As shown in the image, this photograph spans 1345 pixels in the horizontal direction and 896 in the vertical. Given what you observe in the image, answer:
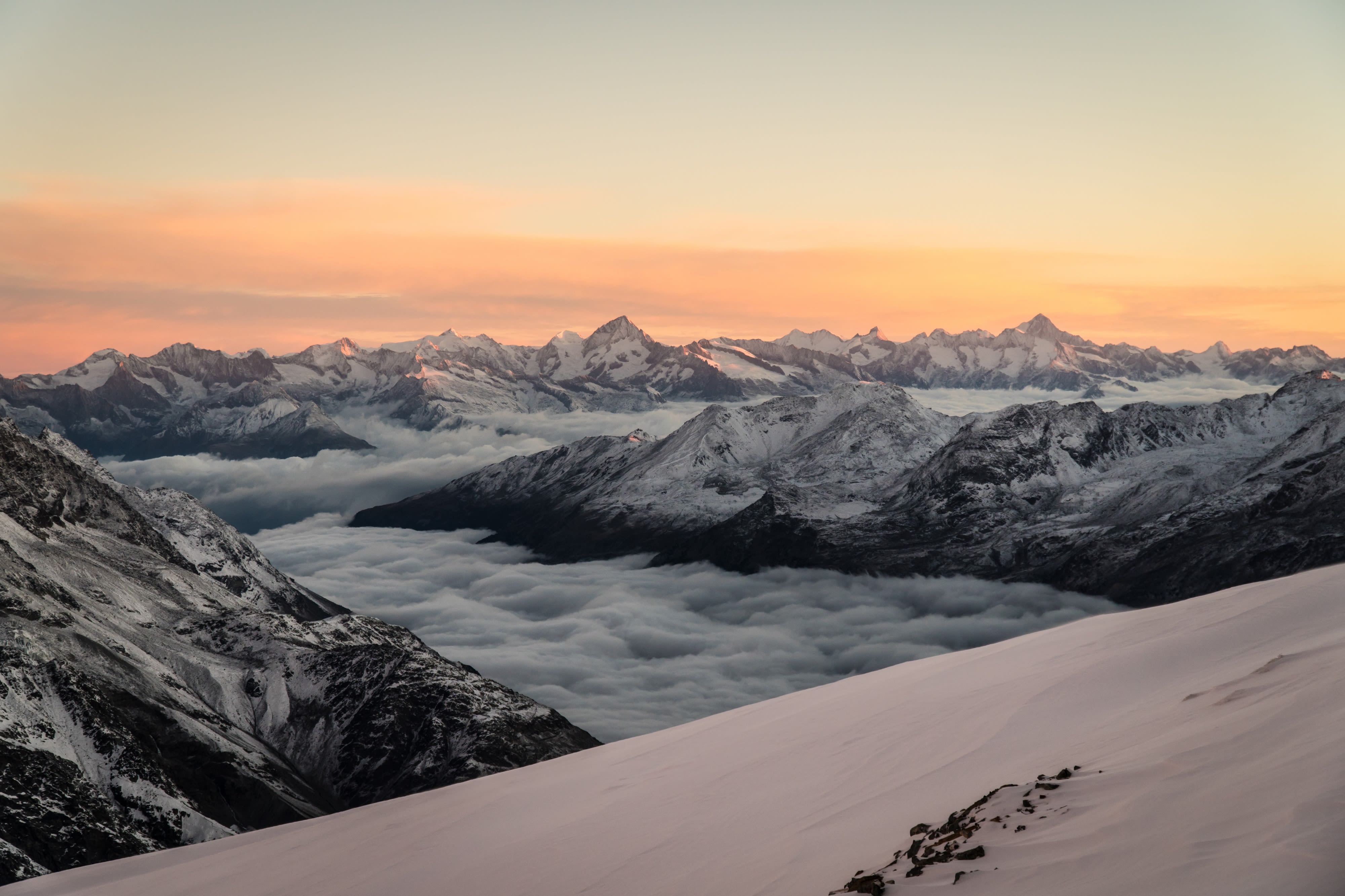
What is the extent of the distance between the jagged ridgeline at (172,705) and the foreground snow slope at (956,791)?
4281 centimetres

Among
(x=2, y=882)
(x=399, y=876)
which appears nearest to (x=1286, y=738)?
(x=399, y=876)

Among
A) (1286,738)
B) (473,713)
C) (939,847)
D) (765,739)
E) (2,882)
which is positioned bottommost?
(473,713)

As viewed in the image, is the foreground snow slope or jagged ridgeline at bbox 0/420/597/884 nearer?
the foreground snow slope

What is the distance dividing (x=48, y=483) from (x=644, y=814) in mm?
166060

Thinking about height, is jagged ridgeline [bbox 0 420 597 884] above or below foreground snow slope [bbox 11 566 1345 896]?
below

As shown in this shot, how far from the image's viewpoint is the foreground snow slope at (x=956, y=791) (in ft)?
52.0

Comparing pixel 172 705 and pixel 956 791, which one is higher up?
pixel 956 791

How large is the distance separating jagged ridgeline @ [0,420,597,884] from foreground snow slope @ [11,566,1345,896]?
42813 millimetres

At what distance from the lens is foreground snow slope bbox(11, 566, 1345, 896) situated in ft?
52.0

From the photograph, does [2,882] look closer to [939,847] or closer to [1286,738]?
[939,847]

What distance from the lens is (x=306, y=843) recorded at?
42.6 meters

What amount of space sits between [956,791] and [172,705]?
368 feet

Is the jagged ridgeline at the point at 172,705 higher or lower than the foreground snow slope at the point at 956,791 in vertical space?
lower

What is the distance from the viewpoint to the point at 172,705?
4412 inches
